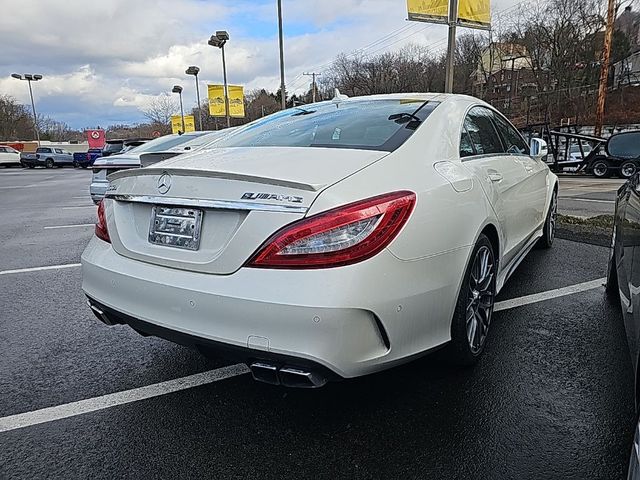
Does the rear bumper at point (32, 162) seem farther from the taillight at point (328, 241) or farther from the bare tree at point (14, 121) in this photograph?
the taillight at point (328, 241)

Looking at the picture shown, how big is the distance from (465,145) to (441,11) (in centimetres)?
799

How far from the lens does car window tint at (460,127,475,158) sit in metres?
2.81

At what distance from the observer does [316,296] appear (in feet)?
5.96

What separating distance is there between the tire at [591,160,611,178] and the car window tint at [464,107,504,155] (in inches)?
708

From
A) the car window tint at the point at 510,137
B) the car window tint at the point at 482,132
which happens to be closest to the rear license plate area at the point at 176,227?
the car window tint at the point at 482,132

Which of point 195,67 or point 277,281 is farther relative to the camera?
point 195,67

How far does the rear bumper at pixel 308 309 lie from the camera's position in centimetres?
183

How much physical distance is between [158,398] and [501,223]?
88.5 inches

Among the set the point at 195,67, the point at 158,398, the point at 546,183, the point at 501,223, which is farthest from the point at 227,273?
the point at 195,67

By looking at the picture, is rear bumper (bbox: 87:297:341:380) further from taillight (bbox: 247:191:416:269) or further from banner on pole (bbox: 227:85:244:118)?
banner on pole (bbox: 227:85:244:118)

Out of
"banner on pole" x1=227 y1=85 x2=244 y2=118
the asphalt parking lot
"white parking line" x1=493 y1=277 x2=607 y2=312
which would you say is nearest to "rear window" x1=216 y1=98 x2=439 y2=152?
the asphalt parking lot

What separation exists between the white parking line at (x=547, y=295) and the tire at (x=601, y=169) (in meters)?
16.9

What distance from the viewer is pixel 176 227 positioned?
2.15 metres

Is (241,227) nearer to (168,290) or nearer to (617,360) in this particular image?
(168,290)
